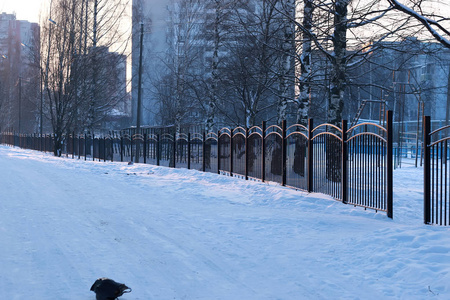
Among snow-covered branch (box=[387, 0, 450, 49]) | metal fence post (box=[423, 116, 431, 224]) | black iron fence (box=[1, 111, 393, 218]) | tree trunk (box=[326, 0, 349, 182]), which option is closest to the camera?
metal fence post (box=[423, 116, 431, 224])

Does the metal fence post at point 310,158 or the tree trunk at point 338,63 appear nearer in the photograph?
the metal fence post at point 310,158

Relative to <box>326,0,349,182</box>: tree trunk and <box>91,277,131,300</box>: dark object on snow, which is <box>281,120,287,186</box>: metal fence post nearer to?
<box>326,0,349,182</box>: tree trunk

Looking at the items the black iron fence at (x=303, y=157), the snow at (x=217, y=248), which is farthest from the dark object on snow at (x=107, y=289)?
the black iron fence at (x=303, y=157)

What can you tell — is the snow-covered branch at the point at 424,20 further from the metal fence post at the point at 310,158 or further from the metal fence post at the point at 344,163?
the metal fence post at the point at 310,158

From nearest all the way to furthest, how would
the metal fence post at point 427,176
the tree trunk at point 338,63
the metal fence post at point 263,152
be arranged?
1. the metal fence post at point 427,176
2. the tree trunk at point 338,63
3. the metal fence post at point 263,152

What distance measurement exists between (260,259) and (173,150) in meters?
14.7

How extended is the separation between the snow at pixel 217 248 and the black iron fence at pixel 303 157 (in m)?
0.52

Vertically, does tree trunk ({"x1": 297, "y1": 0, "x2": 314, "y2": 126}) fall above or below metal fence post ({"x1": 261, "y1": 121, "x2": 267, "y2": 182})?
above

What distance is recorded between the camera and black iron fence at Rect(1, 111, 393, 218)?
357 inches

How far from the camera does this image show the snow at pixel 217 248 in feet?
15.8

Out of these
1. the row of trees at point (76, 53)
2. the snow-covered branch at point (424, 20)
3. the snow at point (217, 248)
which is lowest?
the snow at point (217, 248)

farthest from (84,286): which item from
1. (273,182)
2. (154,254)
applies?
(273,182)

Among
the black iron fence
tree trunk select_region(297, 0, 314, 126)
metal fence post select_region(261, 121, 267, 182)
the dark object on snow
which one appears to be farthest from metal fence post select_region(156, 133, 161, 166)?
the dark object on snow

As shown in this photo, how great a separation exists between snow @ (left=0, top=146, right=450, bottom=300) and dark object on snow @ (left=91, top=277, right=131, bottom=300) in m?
0.12
